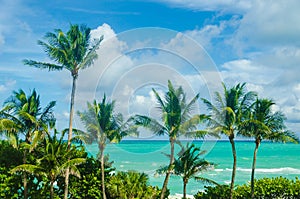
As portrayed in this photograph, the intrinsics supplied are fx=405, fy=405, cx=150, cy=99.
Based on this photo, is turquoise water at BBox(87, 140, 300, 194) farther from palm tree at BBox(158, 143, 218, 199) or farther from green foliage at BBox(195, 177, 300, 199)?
green foliage at BBox(195, 177, 300, 199)

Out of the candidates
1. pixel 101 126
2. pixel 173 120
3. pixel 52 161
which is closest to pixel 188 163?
pixel 173 120

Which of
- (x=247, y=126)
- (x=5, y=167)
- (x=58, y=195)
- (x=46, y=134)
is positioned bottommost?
(x=58, y=195)

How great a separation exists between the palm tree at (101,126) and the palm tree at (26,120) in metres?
1.86

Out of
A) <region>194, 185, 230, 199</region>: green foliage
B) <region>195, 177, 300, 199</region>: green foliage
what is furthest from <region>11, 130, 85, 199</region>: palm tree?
<region>195, 177, 300, 199</region>: green foliage

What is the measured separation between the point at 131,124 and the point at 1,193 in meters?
7.20

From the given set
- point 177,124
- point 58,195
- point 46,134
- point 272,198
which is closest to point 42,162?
point 46,134

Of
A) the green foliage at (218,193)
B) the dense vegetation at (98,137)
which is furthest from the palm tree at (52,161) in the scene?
the green foliage at (218,193)

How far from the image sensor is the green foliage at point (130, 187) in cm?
2092

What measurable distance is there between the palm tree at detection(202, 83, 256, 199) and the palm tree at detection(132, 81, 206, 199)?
5.16 ft

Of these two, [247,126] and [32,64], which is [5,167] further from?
[247,126]

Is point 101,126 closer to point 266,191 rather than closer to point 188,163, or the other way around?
point 188,163

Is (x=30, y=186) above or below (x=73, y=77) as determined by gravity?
below

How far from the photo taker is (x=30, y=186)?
68.9ft

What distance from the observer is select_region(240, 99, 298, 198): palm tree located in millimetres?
21141
